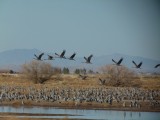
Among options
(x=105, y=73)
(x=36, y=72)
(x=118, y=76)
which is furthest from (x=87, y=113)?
(x=36, y=72)

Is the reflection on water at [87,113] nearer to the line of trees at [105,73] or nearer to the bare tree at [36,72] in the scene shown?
the line of trees at [105,73]

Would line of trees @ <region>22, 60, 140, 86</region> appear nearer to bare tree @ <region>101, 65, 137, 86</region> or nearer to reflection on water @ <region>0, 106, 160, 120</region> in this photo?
bare tree @ <region>101, 65, 137, 86</region>

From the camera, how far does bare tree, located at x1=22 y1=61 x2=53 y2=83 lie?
55719 millimetres

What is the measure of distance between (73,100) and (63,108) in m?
2.58

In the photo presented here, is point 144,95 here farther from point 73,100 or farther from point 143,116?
point 143,116

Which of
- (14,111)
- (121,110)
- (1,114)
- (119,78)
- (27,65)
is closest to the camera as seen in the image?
(1,114)

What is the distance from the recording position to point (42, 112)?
3141 centimetres

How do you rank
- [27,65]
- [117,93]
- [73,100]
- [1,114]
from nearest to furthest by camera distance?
[1,114] → [73,100] → [117,93] → [27,65]

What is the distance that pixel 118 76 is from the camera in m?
52.1

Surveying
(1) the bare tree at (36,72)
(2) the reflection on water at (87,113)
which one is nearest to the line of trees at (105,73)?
(1) the bare tree at (36,72)

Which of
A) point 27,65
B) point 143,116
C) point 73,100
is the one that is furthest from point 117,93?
point 27,65

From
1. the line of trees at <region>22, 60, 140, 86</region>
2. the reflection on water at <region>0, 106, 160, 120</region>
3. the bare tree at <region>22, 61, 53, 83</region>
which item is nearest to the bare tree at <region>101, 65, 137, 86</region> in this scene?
the line of trees at <region>22, 60, 140, 86</region>

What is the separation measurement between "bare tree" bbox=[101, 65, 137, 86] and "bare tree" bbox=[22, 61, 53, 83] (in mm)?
6042

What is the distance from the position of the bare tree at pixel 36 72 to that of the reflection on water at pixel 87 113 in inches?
838
